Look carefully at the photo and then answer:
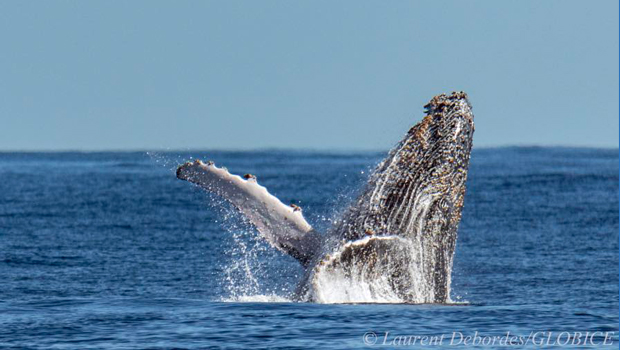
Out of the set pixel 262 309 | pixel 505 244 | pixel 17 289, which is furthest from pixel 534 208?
pixel 262 309

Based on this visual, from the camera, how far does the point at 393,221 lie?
43.6ft

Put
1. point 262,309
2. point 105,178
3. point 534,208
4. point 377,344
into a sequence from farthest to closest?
point 105,178, point 534,208, point 262,309, point 377,344

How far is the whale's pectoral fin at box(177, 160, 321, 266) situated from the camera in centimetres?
1333

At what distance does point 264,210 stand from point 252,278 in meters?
5.72

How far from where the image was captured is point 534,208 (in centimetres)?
3406

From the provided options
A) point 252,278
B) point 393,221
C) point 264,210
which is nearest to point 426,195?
point 393,221

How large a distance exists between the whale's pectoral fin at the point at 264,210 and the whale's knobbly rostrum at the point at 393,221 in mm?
11

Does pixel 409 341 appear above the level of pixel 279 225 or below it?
below

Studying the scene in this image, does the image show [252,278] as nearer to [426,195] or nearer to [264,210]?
[264,210]

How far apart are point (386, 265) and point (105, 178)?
4094 cm

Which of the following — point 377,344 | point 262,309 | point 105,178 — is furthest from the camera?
point 105,178

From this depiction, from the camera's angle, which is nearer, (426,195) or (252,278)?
(426,195)

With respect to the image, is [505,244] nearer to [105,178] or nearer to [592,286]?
[592,286]

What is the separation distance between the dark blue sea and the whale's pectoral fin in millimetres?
413
